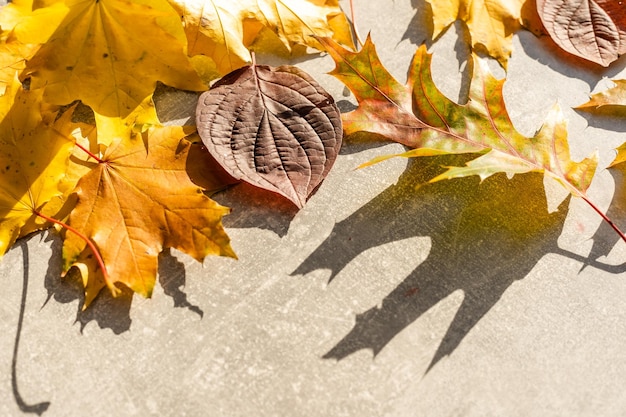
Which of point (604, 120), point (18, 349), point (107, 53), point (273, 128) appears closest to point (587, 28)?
point (604, 120)

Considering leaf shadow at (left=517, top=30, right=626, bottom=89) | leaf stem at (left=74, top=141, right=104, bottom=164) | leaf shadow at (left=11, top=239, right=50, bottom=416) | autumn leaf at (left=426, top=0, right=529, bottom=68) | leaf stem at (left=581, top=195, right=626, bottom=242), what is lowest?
leaf shadow at (left=11, top=239, right=50, bottom=416)

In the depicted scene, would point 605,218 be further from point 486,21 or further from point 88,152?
point 88,152

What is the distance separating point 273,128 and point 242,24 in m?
0.22

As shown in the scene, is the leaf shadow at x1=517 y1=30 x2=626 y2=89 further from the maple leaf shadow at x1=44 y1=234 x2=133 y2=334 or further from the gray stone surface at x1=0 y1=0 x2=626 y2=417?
the maple leaf shadow at x1=44 y1=234 x2=133 y2=334

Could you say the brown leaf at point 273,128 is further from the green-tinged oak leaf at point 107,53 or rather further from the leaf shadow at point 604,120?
the leaf shadow at point 604,120

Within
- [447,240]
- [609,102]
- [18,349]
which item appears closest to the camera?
[18,349]

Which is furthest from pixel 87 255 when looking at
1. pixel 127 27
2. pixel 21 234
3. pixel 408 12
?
pixel 408 12

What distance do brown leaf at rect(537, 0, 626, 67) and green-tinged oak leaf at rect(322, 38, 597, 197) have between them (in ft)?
0.72

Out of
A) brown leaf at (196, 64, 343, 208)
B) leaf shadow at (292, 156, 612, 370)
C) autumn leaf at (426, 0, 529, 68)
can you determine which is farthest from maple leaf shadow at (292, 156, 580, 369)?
autumn leaf at (426, 0, 529, 68)

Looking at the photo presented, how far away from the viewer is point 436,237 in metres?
1.10

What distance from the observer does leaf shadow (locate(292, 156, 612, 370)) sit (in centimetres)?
103

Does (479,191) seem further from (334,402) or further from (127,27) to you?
(127,27)

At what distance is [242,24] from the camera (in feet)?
3.86

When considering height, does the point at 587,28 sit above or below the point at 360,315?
above
